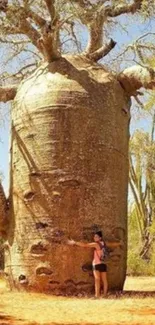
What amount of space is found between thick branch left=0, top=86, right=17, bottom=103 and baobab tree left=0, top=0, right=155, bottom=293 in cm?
42

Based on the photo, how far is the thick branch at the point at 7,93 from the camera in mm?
7273

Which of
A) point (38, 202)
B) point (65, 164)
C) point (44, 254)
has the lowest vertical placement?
point (44, 254)

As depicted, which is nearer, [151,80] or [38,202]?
[38,202]

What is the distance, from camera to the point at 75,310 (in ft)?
14.7

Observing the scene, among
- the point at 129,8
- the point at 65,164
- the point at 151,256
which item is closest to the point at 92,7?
the point at 129,8

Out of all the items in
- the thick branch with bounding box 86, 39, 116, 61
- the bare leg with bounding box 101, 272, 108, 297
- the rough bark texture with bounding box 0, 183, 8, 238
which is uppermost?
the thick branch with bounding box 86, 39, 116, 61

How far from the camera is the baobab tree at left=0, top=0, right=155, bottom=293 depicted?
603 centimetres

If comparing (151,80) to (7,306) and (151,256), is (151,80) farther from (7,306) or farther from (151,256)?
(151,256)

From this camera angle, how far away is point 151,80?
6.57 metres

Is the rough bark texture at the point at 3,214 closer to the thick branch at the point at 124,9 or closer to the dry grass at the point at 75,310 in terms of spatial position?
the dry grass at the point at 75,310

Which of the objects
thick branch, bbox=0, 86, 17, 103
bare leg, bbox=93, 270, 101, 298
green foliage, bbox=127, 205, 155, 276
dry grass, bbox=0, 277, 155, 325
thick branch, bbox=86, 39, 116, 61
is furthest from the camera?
green foliage, bbox=127, 205, 155, 276

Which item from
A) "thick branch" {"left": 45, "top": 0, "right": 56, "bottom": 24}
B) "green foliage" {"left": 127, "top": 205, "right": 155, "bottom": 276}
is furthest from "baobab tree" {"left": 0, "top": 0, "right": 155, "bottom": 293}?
"green foliage" {"left": 127, "top": 205, "right": 155, "bottom": 276}

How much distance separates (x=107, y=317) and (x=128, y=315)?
20 cm

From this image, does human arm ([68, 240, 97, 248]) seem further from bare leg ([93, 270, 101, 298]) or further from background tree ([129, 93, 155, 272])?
background tree ([129, 93, 155, 272])
